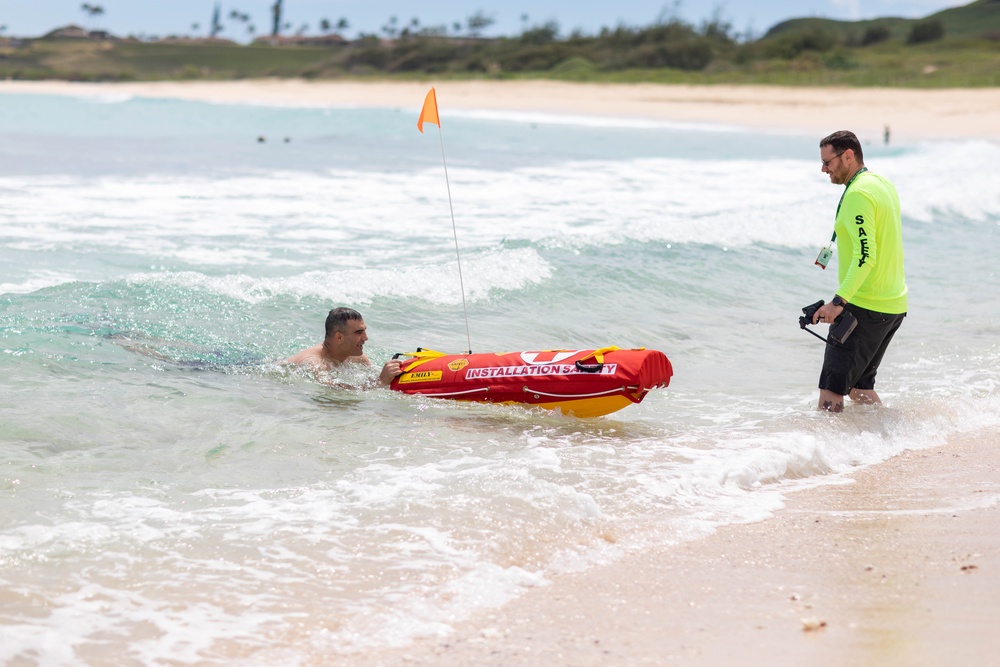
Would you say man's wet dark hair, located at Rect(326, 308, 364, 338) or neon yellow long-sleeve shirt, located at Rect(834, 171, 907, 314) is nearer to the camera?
neon yellow long-sleeve shirt, located at Rect(834, 171, 907, 314)

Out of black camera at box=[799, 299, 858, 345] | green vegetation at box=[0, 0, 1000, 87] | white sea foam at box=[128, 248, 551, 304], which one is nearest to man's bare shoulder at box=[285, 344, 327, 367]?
white sea foam at box=[128, 248, 551, 304]

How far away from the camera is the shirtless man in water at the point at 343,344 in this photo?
6.63m

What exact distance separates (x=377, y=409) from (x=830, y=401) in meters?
2.58

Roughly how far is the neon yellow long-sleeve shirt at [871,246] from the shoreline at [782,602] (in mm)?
1226

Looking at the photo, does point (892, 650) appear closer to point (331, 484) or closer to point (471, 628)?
point (471, 628)

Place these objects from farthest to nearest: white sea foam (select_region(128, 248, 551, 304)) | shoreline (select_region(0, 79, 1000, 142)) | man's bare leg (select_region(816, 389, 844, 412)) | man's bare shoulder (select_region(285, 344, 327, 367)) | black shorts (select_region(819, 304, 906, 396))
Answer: shoreline (select_region(0, 79, 1000, 142))
white sea foam (select_region(128, 248, 551, 304))
man's bare shoulder (select_region(285, 344, 327, 367))
man's bare leg (select_region(816, 389, 844, 412))
black shorts (select_region(819, 304, 906, 396))

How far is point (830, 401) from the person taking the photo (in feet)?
19.6

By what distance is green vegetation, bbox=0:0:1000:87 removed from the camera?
49562 mm

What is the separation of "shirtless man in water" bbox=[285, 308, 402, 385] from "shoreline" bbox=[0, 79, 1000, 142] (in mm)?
29246

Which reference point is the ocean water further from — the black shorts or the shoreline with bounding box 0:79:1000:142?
the shoreline with bounding box 0:79:1000:142

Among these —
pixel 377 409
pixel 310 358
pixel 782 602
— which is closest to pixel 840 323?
pixel 782 602

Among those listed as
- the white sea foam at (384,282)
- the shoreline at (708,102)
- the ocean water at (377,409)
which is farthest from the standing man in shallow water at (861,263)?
the shoreline at (708,102)

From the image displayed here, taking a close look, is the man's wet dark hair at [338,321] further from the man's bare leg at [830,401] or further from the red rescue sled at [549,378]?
the man's bare leg at [830,401]

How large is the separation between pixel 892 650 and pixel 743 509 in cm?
152
